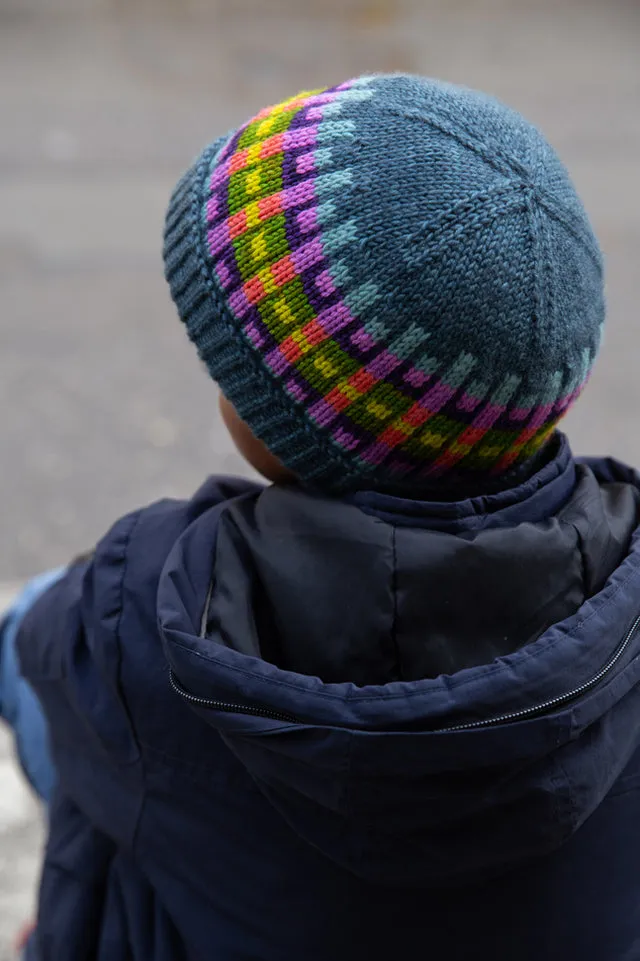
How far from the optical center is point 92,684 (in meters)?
1.23

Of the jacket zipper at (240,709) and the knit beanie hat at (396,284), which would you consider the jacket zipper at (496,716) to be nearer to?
the jacket zipper at (240,709)

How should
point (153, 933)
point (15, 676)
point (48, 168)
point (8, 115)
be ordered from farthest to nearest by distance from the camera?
point (8, 115) → point (48, 168) → point (15, 676) → point (153, 933)

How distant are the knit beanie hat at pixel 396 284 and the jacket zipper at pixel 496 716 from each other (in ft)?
0.91

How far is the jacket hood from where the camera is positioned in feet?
3.26

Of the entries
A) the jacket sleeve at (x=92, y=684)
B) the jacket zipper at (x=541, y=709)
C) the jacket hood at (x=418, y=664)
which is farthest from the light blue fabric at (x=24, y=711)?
the jacket zipper at (x=541, y=709)

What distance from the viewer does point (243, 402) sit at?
120 centimetres

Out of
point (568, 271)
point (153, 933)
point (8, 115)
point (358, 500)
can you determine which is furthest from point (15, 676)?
point (8, 115)

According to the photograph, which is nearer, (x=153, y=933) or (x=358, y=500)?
(x=358, y=500)

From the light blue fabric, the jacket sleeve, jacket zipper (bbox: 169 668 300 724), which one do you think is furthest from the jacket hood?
the light blue fabric

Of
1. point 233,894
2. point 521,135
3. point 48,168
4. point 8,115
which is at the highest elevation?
point 8,115

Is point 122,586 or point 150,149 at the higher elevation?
point 150,149

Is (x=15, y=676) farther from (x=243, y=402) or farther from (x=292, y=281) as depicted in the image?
(x=292, y=281)

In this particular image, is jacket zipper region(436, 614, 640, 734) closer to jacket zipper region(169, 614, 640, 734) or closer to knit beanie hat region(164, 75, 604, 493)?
jacket zipper region(169, 614, 640, 734)

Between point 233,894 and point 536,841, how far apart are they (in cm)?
37
